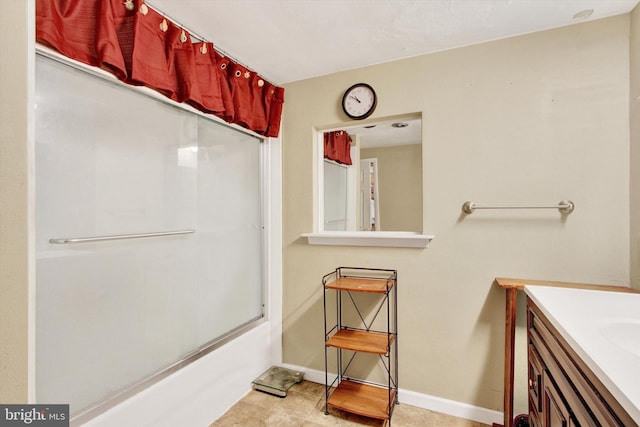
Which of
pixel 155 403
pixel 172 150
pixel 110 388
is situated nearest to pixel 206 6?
pixel 172 150

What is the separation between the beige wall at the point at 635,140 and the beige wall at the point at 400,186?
1023mm

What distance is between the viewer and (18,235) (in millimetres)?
736

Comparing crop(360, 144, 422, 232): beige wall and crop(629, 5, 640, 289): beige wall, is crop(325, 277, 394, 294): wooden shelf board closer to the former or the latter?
crop(360, 144, 422, 232): beige wall

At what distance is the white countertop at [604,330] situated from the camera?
62cm

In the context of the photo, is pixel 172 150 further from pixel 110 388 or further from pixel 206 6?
pixel 110 388

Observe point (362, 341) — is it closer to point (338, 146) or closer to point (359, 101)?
point (338, 146)

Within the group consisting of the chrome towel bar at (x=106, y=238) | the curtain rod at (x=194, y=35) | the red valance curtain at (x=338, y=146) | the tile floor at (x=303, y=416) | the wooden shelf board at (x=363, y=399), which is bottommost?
the tile floor at (x=303, y=416)

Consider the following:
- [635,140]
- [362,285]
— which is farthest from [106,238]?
[635,140]

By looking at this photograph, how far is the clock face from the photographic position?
2005 mm

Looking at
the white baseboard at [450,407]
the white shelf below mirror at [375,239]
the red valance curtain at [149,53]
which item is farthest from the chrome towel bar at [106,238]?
the white baseboard at [450,407]

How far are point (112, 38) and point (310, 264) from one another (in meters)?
1.67

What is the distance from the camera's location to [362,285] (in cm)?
183

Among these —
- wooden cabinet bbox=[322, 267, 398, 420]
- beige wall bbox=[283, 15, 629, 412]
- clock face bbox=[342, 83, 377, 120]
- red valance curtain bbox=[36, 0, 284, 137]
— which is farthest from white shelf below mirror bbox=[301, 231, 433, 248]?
red valance curtain bbox=[36, 0, 284, 137]

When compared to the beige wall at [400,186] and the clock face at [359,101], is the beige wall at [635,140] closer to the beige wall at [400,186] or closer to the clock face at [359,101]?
the beige wall at [400,186]
